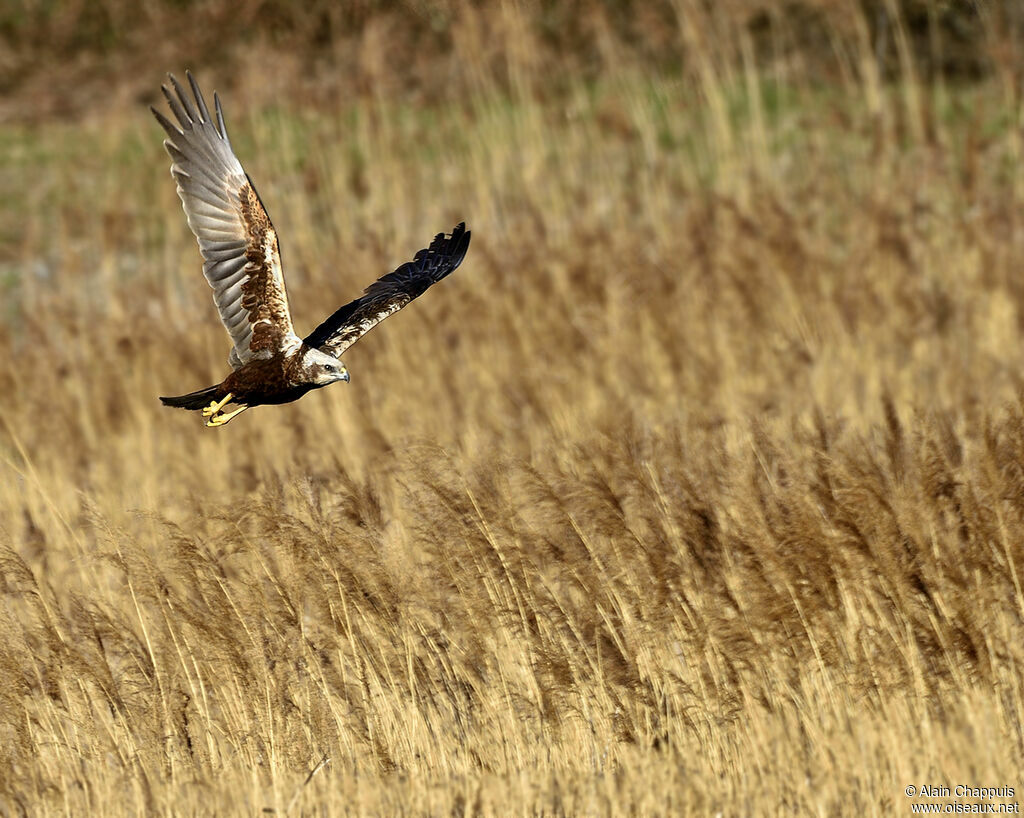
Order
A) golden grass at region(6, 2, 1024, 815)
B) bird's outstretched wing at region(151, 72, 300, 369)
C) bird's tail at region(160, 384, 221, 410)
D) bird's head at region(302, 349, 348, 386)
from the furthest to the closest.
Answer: bird's tail at region(160, 384, 221, 410) < bird's outstretched wing at region(151, 72, 300, 369) < bird's head at region(302, 349, 348, 386) < golden grass at region(6, 2, 1024, 815)

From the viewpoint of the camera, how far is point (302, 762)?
4.04 metres

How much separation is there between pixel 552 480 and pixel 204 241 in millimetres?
1309

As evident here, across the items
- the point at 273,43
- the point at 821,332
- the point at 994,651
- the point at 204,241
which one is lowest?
the point at 994,651

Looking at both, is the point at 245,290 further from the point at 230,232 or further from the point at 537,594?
the point at 537,594

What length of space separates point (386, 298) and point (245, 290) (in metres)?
0.42

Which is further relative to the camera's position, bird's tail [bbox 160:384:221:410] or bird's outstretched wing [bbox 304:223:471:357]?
bird's tail [bbox 160:384:221:410]

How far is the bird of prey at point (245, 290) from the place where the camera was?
4395 millimetres

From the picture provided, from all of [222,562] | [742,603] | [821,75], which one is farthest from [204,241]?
[821,75]

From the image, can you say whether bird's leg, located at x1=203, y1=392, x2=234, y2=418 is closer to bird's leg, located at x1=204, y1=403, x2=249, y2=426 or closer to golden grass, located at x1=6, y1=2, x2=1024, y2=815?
bird's leg, located at x1=204, y1=403, x2=249, y2=426

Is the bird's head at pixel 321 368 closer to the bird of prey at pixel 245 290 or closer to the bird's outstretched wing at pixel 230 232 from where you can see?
the bird of prey at pixel 245 290

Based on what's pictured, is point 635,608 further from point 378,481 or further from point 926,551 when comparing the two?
point 378,481

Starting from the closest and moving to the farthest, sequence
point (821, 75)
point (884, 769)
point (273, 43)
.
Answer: point (884, 769) → point (821, 75) → point (273, 43)

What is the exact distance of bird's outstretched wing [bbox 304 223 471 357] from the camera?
445 cm

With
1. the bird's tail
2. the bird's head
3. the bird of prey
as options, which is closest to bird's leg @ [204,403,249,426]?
the bird of prey
